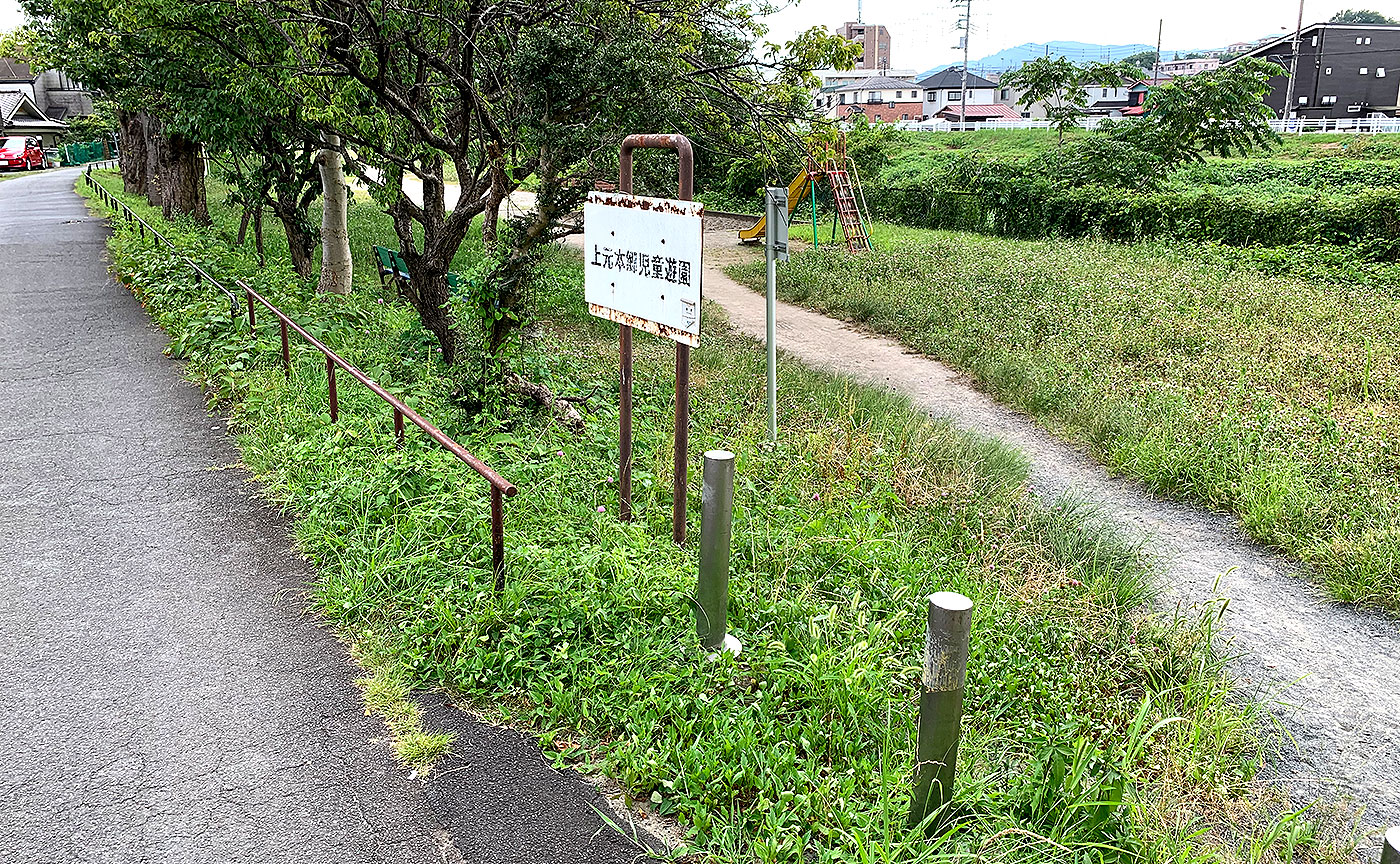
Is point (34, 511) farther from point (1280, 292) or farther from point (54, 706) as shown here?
point (1280, 292)

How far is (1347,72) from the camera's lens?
2267 inches

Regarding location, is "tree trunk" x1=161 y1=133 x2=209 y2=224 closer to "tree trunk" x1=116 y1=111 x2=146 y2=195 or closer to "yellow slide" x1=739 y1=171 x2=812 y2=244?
"tree trunk" x1=116 y1=111 x2=146 y2=195

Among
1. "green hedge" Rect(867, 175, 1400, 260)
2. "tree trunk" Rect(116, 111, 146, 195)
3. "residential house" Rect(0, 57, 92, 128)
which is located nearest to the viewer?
"green hedge" Rect(867, 175, 1400, 260)

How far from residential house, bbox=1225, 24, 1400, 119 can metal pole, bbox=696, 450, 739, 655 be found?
64938 mm

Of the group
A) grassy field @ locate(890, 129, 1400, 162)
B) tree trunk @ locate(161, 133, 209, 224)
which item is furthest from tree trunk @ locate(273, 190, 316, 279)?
grassy field @ locate(890, 129, 1400, 162)

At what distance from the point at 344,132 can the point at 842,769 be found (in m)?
7.96

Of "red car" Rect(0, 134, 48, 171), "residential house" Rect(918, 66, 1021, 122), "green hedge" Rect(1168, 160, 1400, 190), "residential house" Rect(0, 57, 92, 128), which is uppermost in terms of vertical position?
"residential house" Rect(918, 66, 1021, 122)

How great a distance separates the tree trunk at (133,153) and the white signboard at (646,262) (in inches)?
862

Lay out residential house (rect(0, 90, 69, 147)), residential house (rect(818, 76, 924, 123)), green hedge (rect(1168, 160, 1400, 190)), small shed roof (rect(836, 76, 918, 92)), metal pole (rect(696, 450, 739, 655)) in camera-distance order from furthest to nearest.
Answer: small shed roof (rect(836, 76, 918, 92)) < residential house (rect(818, 76, 924, 123)) < residential house (rect(0, 90, 69, 147)) < green hedge (rect(1168, 160, 1400, 190)) < metal pole (rect(696, 450, 739, 655))

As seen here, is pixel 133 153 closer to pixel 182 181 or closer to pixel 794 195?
pixel 182 181

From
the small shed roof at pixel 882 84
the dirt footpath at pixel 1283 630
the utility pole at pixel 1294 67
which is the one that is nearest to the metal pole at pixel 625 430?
the dirt footpath at pixel 1283 630

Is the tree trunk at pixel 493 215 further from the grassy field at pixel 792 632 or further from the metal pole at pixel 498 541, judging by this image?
the metal pole at pixel 498 541

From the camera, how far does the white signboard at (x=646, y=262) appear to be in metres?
4.41

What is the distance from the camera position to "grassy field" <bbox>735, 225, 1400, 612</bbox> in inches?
249
